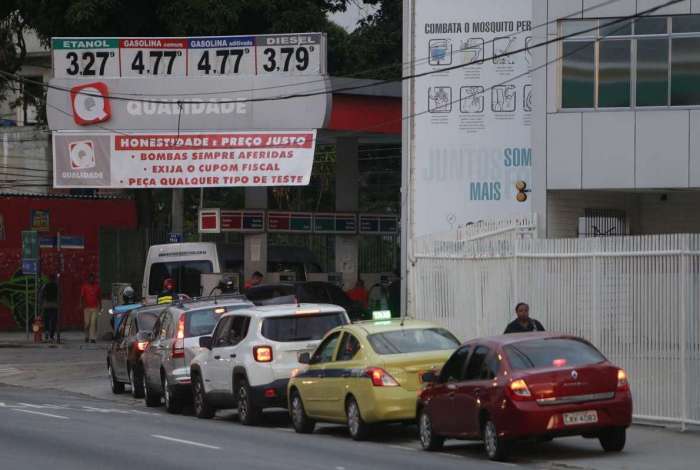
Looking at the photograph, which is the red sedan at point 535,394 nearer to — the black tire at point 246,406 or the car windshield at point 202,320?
the black tire at point 246,406

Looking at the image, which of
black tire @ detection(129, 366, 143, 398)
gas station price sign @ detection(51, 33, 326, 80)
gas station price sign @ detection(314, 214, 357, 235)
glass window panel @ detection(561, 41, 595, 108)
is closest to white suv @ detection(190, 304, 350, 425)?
black tire @ detection(129, 366, 143, 398)

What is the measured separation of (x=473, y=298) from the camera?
24.6m

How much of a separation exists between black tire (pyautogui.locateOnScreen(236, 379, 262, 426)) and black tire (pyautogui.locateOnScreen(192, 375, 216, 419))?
4.67 feet

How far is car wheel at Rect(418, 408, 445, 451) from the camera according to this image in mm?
17594

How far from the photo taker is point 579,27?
27219mm

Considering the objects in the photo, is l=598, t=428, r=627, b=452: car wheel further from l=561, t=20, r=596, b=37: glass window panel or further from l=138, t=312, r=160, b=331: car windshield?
l=138, t=312, r=160, b=331: car windshield

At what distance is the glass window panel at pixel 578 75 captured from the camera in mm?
27219

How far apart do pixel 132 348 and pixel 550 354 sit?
12.9m

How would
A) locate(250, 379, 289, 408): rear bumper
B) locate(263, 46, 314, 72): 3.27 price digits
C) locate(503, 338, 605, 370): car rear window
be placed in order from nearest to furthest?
locate(503, 338, 605, 370): car rear window, locate(250, 379, 289, 408): rear bumper, locate(263, 46, 314, 72): 3.27 price digits

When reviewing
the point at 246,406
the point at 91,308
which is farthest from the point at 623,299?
the point at 91,308

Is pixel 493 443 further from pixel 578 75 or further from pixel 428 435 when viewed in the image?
pixel 578 75

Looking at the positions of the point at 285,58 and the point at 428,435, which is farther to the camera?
the point at 285,58

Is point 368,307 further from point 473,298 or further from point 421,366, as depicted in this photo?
point 421,366

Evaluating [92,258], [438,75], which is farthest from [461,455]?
[92,258]
